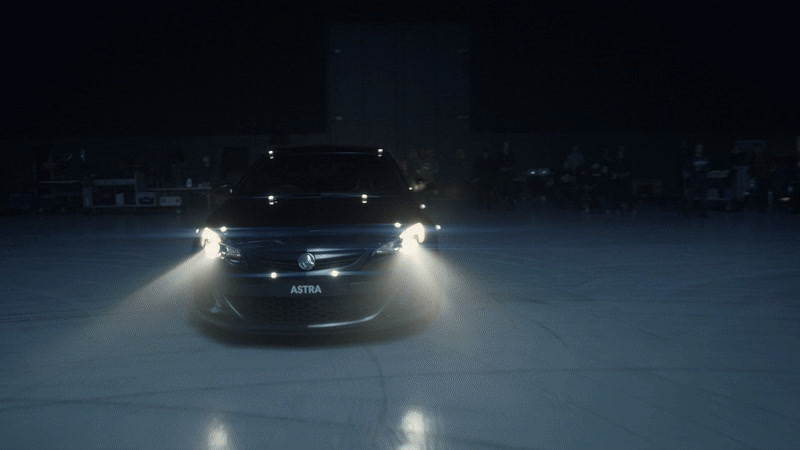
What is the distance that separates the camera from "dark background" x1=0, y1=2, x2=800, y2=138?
26922 mm

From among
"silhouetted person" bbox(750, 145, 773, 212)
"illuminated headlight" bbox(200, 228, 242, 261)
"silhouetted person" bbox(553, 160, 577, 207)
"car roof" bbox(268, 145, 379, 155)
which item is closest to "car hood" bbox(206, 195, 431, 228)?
"illuminated headlight" bbox(200, 228, 242, 261)

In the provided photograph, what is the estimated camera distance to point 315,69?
2730cm

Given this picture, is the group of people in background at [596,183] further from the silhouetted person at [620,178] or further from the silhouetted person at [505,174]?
the silhouetted person at [505,174]

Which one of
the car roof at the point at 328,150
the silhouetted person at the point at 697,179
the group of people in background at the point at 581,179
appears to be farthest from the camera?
the group of people in background at the point at 581,179

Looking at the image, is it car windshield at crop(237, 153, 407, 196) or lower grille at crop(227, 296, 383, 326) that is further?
car windshield at crop(237, 153, 407, 196)

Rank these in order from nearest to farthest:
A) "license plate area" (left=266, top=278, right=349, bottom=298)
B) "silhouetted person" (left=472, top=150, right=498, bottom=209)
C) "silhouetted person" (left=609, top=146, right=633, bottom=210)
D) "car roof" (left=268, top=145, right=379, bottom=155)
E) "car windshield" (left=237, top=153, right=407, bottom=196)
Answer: "license plate area" (left=266, top=278, right=349, bottom=298)
"car windshield" (left=237, top=153, right=407, bottom=196)
"car roof" (left=268, top=145, right=379, bottom=155)
"silhouetted person" (left=609, top=146, right=633, bottom=210)
"silhouetted person" (left=472, top=150, right=498, bottom=209)

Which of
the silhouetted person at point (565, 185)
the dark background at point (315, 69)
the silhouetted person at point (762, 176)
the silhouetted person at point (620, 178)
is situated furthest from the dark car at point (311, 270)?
the dark background at point (315, 69)

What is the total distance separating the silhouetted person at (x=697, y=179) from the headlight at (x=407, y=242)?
44.7 feet

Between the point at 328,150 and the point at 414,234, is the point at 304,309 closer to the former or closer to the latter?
the point at 414,234

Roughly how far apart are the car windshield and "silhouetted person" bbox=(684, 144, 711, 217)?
40.3ft

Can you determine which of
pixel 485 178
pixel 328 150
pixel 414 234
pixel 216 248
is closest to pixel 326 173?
pixel 328 150

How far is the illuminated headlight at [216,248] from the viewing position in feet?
20.2

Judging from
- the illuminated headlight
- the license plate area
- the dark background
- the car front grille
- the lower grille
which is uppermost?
the dark background

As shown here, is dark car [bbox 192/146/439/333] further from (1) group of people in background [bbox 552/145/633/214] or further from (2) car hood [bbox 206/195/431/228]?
(1) group of people in background [bbox 552/145/633/214]
